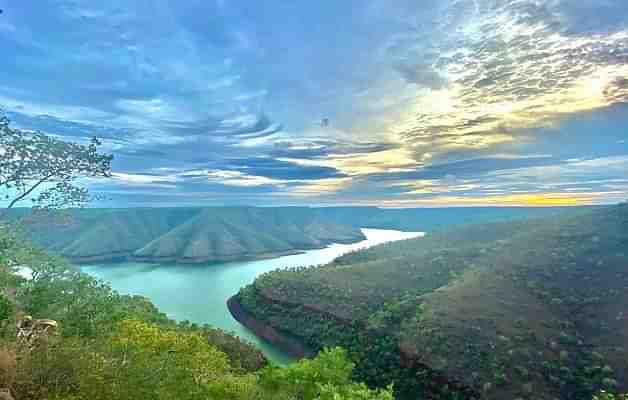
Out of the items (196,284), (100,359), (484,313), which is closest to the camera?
(100,359)

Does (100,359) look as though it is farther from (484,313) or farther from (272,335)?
(272,335)

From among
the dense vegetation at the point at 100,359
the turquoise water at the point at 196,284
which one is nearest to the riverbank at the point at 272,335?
the turquoise water at the point at 196,284

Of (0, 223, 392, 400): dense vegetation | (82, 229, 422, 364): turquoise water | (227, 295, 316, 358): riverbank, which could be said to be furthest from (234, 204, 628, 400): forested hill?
(0, 223, 392, 400): dense vegetation

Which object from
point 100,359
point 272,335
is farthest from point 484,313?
point 100,359

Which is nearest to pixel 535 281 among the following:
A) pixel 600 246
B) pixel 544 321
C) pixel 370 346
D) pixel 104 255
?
pixel 544 321

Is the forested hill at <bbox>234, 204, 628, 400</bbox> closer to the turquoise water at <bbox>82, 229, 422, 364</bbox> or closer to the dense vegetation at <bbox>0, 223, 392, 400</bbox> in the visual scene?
the turquoise water at <bbox>82, 229, 422, 364</bbox>

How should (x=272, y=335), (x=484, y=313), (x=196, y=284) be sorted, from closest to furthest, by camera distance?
(x=484, y=313)
(x=272, y=335)
(x=196, y=284)

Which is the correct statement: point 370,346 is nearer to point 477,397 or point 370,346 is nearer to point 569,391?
point 477,397

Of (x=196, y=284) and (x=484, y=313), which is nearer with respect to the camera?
(x=484, y=313)

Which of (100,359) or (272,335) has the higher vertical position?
(100,359)
